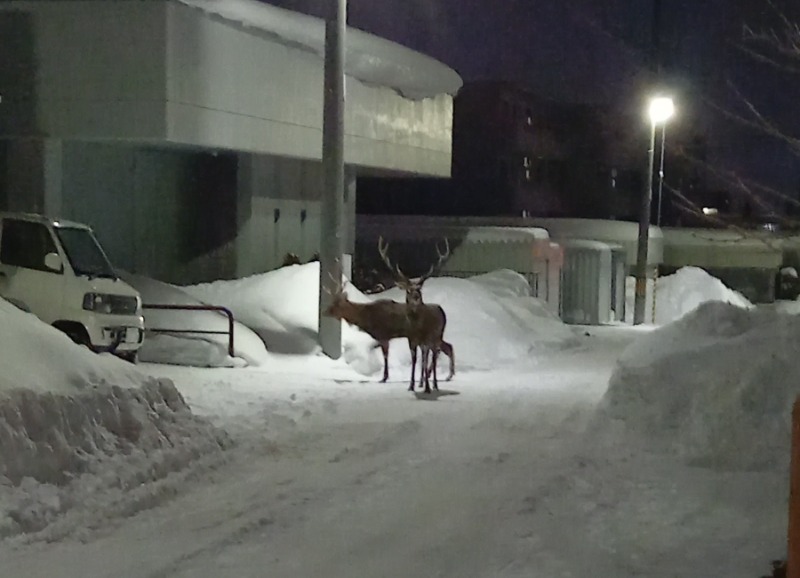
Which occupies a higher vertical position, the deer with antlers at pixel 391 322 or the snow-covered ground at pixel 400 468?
the deer with antlers at pixel 391 322

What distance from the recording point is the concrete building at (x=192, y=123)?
16.6m

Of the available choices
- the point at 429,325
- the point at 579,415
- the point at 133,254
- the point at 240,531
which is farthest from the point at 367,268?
the point at 240,531

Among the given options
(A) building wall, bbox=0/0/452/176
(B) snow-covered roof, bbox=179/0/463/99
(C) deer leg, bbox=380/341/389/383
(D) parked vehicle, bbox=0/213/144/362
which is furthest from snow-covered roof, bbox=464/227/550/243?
(D) parked vehicle, bbox=0/213/144/362

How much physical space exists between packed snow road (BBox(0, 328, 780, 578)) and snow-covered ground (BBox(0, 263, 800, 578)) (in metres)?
0.02

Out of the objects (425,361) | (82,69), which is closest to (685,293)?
(425,361)

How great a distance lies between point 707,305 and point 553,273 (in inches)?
582

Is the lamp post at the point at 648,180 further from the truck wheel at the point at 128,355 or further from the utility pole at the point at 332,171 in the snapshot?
the truck wheel at the point at 128,355

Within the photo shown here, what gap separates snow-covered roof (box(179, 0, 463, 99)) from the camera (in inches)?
720

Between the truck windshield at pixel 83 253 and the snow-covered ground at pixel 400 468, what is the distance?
2.21 metres

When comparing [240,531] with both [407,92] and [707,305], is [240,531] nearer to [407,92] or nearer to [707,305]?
[707,305]

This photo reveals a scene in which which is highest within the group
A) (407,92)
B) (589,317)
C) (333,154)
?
(407,92)

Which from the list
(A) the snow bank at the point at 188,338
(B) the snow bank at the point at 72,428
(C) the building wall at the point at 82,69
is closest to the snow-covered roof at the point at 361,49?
(C) the building wall at the point at 82,69

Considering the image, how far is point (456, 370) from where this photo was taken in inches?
665

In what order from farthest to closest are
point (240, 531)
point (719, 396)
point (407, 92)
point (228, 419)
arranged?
point (407, 92)
point (228, 419)
point (719, 396)
point (240, 531)
